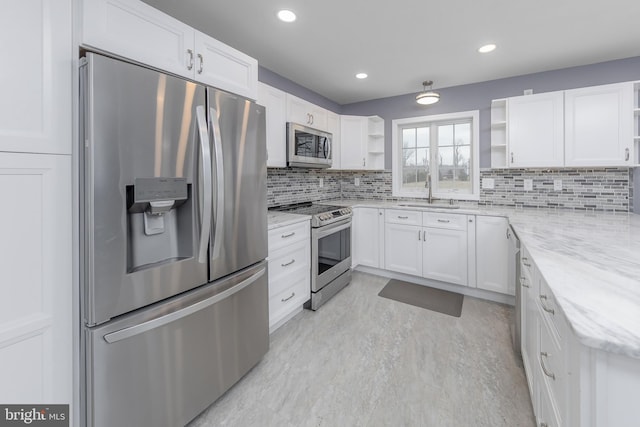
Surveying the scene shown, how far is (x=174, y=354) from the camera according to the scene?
130 centimetres

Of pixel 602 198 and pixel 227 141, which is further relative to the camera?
pixel 602 198

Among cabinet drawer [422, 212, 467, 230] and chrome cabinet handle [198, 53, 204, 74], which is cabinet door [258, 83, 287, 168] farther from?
cabinet drawer [422, 212, 467, 230]

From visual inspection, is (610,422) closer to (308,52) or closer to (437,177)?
(308,52)

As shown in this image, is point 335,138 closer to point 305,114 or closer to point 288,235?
point 305,114

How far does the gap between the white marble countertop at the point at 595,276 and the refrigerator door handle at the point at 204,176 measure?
1392mm

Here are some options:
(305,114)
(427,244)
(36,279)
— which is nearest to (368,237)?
(427,244)

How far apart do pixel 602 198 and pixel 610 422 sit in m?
3.15

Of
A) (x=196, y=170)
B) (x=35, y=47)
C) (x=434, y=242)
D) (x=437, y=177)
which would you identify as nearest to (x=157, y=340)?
(x=196, y=170)

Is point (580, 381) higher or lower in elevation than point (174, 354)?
higher

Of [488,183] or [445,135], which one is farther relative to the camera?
[445,135]

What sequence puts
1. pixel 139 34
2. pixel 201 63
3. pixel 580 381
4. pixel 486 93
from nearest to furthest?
pixel 580 381 < pixel 139 34 < pixel 201 63 < pixel 486 93

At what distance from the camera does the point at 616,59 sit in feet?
8.84

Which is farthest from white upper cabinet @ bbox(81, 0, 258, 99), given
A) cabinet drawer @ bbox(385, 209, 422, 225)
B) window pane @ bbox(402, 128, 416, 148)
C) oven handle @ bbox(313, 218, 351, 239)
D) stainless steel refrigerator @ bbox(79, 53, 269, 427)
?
window pane @ bbox(402, 128, 416, 148)

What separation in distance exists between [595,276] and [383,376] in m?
1.30
